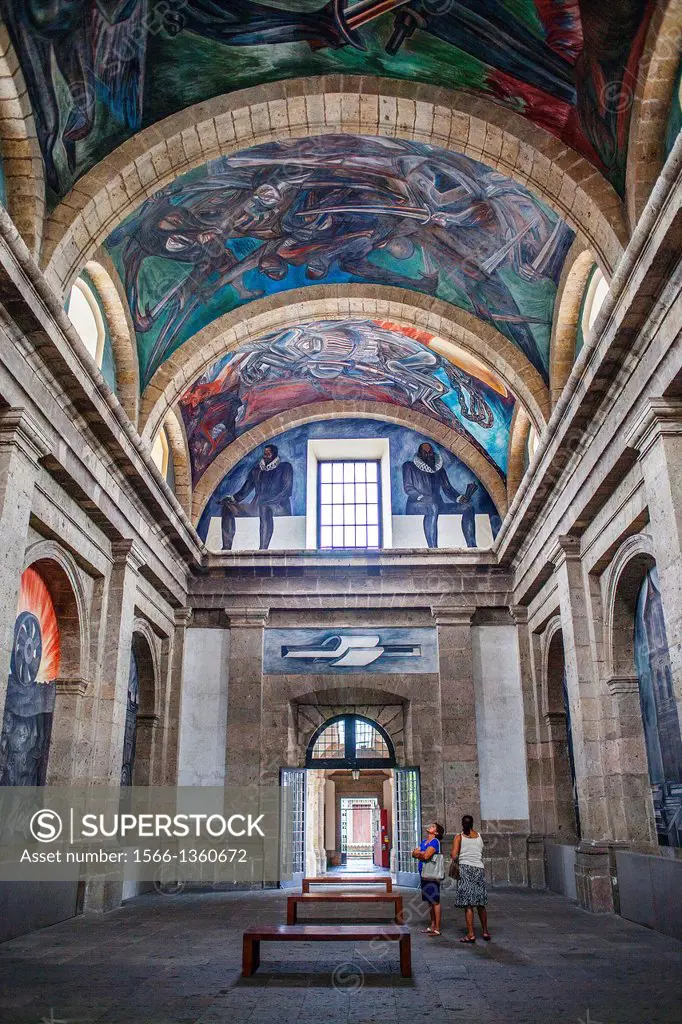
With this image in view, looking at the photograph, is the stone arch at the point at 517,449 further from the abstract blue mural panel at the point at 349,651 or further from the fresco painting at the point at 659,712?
the fresco painting at the point at 659,712

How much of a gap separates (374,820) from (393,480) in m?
17.5

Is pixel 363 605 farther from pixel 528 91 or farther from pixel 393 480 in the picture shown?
pixel 528 91

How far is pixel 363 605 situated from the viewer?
17.0 meters

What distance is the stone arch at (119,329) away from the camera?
11.8 m

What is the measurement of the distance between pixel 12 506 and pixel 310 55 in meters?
6.30

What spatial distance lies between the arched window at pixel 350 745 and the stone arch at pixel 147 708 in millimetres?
3284

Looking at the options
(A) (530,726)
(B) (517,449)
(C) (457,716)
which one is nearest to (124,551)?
(C) (457,716)

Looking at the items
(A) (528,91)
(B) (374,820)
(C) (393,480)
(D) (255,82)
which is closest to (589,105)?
(A) (528,91)

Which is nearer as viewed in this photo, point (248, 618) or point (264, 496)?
point (248, 618)

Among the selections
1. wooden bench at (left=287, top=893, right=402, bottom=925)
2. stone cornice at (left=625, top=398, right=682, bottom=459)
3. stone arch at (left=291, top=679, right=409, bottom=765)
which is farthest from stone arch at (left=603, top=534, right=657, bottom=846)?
stone arch at (left=291, top=679, right=409, bottom=765)

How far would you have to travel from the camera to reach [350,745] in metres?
17.2

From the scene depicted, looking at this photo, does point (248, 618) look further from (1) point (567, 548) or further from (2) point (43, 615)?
(1) point (567, 548)

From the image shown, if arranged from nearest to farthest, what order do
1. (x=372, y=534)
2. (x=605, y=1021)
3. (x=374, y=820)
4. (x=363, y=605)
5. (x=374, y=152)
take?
(x=605, y=1021) → (x=374, y=152) → (x=363, y=605) → (x=372, y=534) → (x=374, y=820)

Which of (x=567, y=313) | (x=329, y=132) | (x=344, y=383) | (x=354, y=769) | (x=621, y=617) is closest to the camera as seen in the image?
(x=329, y=132)
